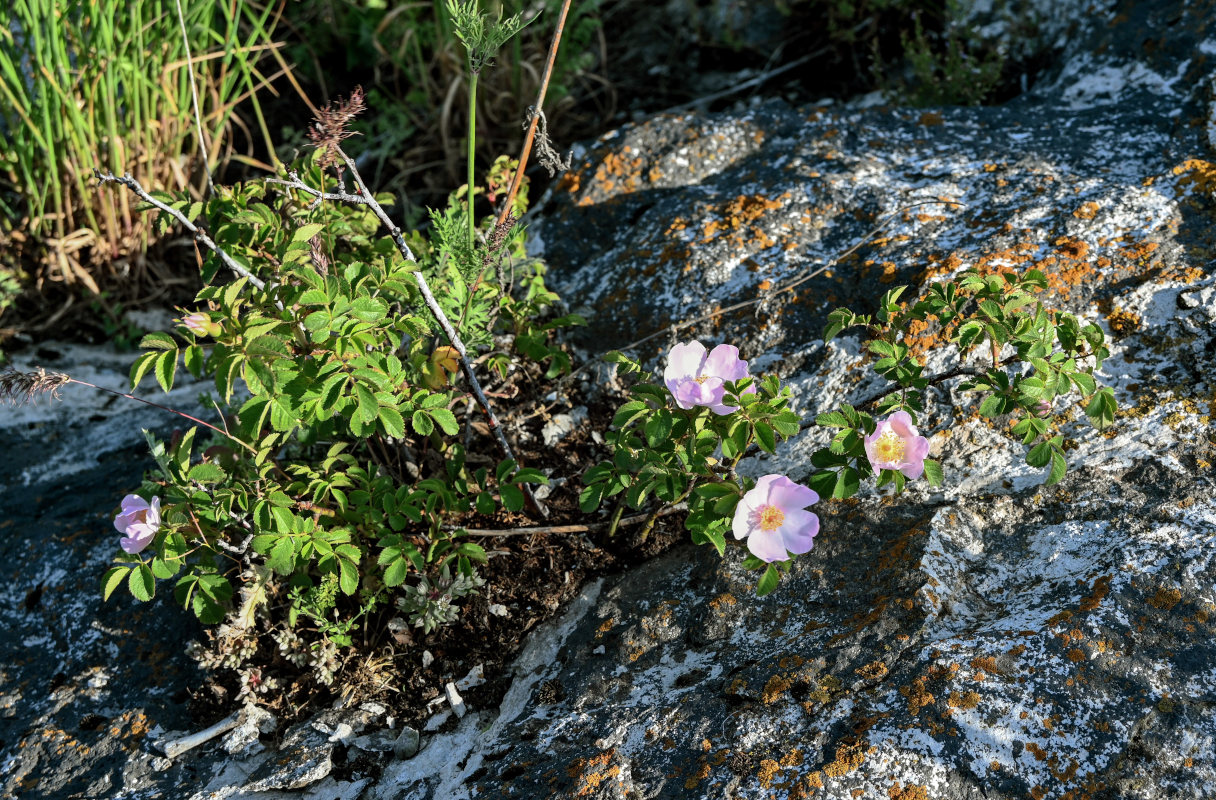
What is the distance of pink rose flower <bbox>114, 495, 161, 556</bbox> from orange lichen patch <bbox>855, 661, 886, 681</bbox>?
5.00ft

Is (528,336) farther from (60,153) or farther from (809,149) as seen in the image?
(60,153)

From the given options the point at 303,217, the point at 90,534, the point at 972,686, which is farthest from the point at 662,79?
the point at 972,686

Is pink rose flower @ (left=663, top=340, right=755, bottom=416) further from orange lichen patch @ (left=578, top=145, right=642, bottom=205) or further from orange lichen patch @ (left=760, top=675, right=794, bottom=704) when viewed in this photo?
orange lichen patch @ (left=578, top=145, right=642, bottom=205)

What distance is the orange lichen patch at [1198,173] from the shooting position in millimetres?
2301

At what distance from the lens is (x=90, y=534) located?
254 centimetres

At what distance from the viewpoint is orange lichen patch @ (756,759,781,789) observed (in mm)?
1531

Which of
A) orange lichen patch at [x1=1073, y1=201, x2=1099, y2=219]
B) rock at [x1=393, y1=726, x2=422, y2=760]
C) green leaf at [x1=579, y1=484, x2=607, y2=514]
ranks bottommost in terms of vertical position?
rock at [x1=393, y1=726, x2=422, y2=760]

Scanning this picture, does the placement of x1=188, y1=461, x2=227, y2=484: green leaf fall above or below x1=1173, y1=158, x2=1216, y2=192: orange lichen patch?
above

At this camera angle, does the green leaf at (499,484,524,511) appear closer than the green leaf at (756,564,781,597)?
No

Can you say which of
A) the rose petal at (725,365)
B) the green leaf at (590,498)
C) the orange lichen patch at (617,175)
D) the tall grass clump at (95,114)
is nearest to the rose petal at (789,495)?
the rose petal at (725,365)

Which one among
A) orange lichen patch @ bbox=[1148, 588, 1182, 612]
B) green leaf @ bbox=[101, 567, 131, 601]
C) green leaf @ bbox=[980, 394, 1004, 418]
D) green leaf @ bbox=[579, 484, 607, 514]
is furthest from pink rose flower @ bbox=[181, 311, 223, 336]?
orange lichen patch @ bbox=[1148, 588, 1182, 612]

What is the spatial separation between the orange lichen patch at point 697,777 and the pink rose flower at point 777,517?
0.40 meters

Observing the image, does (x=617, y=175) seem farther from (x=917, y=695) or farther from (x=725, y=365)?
(x=917, y=695)

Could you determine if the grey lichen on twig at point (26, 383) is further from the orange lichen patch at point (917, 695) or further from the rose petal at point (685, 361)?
the orange lichen patch at point (917, 695)
